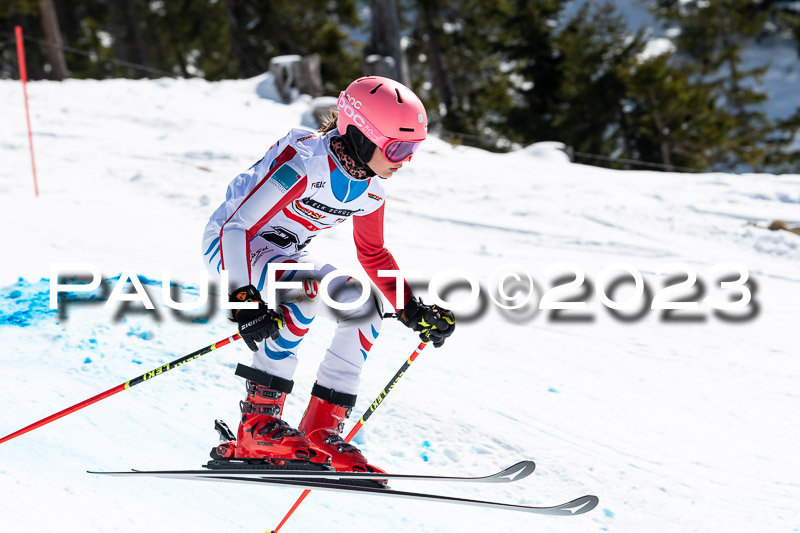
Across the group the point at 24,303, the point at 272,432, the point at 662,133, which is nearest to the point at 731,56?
the point at 662,133

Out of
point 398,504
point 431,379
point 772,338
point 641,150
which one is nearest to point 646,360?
point 772,338

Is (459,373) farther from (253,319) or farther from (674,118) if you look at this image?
(674,118)

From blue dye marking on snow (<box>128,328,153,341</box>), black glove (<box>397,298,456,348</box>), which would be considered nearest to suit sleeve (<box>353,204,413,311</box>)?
black glove (<box>397,298,456,348</box>)

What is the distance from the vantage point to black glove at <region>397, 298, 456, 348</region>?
10.8ft

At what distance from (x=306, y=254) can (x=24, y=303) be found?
8.28ft

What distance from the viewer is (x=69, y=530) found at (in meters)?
2.68

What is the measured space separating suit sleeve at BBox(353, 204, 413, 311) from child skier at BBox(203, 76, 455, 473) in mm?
122

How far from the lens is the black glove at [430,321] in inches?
130

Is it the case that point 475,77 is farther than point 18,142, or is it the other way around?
point 475,77

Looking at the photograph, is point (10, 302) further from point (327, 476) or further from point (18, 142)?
point (18, 142)

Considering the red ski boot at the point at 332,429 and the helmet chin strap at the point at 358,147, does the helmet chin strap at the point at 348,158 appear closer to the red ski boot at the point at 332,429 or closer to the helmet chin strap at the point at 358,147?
the helmet chin strap at the point at 358,147

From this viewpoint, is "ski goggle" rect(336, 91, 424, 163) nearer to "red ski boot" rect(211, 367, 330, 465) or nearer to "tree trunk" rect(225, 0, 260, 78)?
"red ski boot" rect(211, 367, 330, 465)

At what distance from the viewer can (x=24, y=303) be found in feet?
15.5

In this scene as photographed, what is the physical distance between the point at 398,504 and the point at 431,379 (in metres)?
1.38
